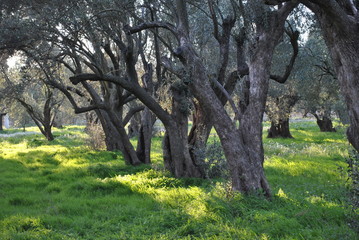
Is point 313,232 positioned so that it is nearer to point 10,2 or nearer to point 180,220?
point 180,220

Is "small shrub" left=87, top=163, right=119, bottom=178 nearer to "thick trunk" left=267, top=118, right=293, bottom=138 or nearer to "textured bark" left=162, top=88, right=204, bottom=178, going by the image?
"textured bark" left=162, top=88, right=204, bottom=178

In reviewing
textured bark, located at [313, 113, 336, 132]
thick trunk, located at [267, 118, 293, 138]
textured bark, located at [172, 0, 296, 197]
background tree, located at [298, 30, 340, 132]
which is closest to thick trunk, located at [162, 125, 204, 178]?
textured bark, located at [172, 0, 296, 197]

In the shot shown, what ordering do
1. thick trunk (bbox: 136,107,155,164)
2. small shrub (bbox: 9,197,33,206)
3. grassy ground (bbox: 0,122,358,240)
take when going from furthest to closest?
thick trunk (bbox: 136,107,155,164)
small shrub (bbox: 9,197,33,206)
grassy ground (bbox: 0,122,358,240)

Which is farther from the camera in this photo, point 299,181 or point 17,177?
point 17,177

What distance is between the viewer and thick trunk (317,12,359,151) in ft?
19.4

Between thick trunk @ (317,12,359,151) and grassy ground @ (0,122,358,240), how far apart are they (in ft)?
5.73

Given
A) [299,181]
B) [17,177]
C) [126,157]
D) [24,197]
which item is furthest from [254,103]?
[17,177]

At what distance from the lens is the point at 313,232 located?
20.7ft

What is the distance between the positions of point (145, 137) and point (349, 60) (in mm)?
10948

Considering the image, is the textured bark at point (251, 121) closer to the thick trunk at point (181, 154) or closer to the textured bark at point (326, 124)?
the thick trunk at point (181, 154)

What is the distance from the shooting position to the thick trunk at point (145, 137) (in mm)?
15547

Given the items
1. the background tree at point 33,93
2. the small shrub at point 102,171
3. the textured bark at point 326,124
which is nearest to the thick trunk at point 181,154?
the small shrub at point 102,171

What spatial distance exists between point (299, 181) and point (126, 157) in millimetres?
7495

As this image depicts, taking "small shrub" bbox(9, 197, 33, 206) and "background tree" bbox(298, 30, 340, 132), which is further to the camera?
"background tree" bbox(298, 30, 340, 132)
